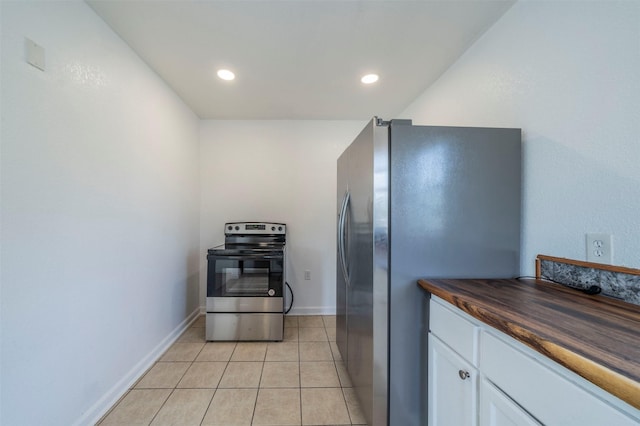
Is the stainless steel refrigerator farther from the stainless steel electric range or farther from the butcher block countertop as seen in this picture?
the stainless steel electric range

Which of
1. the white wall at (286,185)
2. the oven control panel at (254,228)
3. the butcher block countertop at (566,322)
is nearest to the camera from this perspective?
the butcher block countertop at (566,322)

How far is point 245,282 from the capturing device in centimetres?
240

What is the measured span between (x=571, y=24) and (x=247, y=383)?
265cm

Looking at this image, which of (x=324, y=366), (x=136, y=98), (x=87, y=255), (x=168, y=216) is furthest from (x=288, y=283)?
(x=136, y=98)

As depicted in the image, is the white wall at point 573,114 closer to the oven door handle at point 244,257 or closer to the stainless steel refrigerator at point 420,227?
the stainless steel refrigerator at point 420,227

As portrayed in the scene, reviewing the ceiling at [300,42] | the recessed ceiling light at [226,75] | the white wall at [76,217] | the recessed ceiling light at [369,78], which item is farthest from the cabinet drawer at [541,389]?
the recessed ceiling light at [226,75]

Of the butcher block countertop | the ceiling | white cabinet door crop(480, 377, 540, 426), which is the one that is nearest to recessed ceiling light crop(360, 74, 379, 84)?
the ceiling

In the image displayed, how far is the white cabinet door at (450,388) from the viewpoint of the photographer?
0.89 metres

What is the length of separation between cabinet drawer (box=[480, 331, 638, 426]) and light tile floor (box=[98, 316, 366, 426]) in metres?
1.04

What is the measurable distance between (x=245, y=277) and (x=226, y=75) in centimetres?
176

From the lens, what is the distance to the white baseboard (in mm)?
1396

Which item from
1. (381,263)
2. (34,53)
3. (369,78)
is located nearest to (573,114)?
(381,263)

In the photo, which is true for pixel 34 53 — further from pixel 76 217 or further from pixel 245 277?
pixel 245 277

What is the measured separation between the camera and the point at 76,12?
4.36 ft
